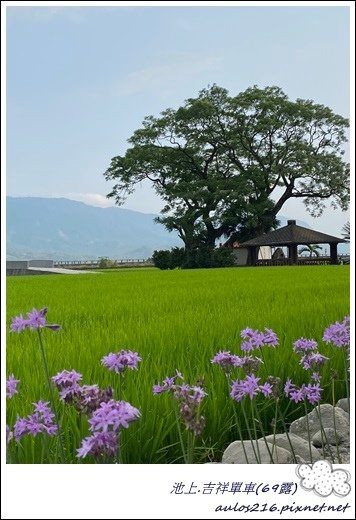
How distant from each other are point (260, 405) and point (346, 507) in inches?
47.6

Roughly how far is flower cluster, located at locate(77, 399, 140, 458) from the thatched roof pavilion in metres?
27.3

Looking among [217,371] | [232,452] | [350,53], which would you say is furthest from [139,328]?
[350,53]

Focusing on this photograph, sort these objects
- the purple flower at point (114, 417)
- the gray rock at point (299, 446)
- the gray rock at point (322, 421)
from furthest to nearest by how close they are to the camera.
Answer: the gray rock at point (322, 421) < the gray rock at point (299, 446) < the purple flower at point (114, 417)

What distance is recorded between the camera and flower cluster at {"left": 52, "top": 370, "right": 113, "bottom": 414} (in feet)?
4.13

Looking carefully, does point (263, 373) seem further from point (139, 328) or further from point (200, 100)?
point (200, 100)

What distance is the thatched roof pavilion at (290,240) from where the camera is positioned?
28375 millimetres

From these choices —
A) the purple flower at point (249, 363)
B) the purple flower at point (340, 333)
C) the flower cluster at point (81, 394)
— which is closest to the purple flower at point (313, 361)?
the purple flower at point (340, 333)

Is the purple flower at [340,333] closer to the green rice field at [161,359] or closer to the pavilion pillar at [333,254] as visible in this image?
the green rice field at [161,359]

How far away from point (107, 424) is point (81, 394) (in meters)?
0.25

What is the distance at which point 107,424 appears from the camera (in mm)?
1112

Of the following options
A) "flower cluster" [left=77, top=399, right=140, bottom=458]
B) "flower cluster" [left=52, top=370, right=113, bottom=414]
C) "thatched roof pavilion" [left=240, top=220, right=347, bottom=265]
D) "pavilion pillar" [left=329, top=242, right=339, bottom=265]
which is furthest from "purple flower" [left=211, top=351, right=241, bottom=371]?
"thatched roof pavilion" [left=240, top=220, right=347, bottom=265]

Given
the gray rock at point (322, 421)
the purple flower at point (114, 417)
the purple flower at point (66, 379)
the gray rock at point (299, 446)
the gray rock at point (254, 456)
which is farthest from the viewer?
the gray rock at point (322, 421)

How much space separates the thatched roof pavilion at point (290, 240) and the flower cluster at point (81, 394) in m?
27.1

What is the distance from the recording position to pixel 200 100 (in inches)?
1182
